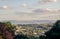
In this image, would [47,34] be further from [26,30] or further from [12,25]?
[12,25]

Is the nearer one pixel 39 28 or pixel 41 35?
pixel 41 35

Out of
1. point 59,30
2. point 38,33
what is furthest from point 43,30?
point 59,30

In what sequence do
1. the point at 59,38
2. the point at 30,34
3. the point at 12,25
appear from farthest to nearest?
1. the point at 12,25
2. the point at 30,34
3. the point at 59,38

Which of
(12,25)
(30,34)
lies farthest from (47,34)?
(12,25)

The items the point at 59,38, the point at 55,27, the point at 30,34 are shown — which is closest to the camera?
→ the point at 59,38

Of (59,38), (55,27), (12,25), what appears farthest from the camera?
(12,25)

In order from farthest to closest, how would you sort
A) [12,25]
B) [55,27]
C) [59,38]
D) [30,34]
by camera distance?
[12,25]
[30,34]
[55,27]
[59,38]

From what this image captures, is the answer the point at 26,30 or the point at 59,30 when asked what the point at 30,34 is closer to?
the point at 26,30

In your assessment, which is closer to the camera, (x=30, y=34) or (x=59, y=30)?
(x=59, y=30)
